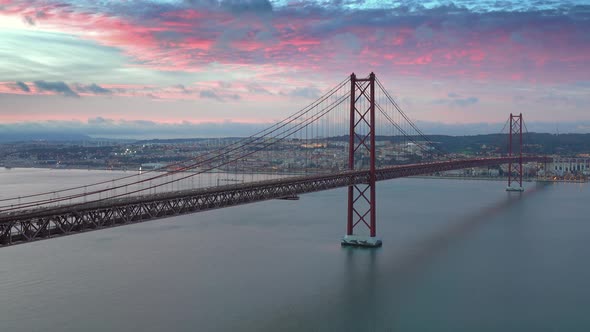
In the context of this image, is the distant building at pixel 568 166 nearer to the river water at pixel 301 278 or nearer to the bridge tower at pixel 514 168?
the bridge tower at pixel 514 168

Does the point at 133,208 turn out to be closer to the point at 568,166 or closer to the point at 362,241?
the point at 362,241

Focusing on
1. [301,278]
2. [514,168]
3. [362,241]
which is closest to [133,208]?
[301,278]

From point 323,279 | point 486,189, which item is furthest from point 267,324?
point 486,189

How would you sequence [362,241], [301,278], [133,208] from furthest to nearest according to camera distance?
[362,241] → [301,278] → [133,208]

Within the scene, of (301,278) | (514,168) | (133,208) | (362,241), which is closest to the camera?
(133,208)

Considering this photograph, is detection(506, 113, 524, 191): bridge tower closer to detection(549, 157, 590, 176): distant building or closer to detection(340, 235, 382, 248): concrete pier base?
detection(549, 157, 590, 176): distant building

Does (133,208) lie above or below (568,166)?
above

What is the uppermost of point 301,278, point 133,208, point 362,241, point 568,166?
point 133,208
